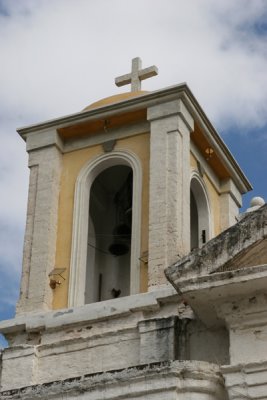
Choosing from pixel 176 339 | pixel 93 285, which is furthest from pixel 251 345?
pixel 93 285

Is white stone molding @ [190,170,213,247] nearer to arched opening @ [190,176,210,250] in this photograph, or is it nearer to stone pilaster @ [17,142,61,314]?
arched opening @ [190,176,210,250]

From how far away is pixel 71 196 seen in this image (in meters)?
14.7

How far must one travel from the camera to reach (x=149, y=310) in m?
12.9

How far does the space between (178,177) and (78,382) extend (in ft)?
12.2

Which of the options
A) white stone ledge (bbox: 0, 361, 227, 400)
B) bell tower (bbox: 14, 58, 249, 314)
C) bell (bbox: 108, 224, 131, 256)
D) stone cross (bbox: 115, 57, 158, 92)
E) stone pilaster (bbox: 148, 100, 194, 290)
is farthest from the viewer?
stone cross (bbox: 115, 57, 158, 92)

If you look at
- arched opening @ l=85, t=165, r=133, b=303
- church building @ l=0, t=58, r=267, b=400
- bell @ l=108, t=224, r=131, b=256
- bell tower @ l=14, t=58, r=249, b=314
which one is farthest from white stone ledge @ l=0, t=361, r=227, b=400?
bell @ l=108, t=224, r=131, b=256

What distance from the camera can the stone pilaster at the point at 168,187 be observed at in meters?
13.4

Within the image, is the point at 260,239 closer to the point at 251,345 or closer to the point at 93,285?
the point at 251,345

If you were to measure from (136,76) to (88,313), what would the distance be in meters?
4.28

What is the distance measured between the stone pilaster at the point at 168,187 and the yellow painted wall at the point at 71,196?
20cm

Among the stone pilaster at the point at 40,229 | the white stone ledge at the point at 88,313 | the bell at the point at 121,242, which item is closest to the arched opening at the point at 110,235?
the bell at the point at 121,242

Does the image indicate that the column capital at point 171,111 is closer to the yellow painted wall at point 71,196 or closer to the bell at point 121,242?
the yellow painted wall at point 71,196

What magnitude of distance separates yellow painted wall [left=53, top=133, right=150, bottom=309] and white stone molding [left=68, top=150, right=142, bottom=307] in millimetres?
57

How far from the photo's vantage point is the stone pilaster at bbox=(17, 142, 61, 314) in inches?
543
